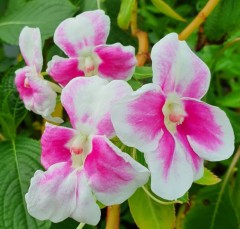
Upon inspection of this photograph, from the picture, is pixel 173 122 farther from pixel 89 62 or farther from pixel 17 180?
pixel 17 180

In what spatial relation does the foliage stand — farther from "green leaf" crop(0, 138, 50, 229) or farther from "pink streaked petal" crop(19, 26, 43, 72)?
"pink streaked petal" crop(19, 26, 43, 72)

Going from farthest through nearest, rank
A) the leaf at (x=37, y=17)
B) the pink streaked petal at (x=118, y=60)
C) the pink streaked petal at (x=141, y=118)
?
the leaf at (x=37, y=17) < the pink streaked petal at (x=118, y=60) < the pink streaked petal at (x=141, y=118)

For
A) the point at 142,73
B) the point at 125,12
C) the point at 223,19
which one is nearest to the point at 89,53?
the point at 142,73

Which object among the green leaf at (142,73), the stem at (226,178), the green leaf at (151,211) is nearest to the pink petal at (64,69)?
the green leaf at (142,73)

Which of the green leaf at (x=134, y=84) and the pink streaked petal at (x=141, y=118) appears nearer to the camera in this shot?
the pink streaked petal at (x=141, y=118)

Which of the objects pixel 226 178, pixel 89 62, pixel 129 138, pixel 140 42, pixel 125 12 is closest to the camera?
pixel 129 138

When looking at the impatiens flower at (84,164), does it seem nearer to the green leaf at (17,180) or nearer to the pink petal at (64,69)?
the pink petal at (64,69)

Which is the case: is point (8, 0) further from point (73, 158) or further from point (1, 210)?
point (73, 158)
